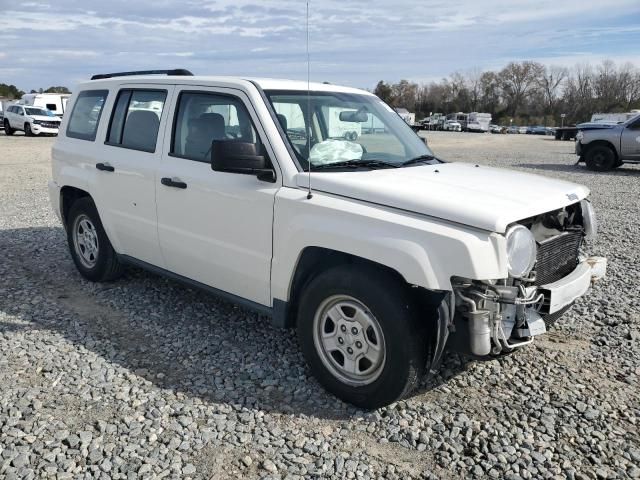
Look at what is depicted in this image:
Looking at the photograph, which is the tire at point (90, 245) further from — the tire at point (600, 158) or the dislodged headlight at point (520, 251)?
the tire at point (600, 158)

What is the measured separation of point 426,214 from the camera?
3.20 metres

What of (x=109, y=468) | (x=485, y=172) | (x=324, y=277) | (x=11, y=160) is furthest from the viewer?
(x=11, y=160)

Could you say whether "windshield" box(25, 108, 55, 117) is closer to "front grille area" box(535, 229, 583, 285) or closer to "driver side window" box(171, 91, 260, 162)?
"driver side window" box(171, 91, 260, 162)

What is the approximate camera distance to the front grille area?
355cm

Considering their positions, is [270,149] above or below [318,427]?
above

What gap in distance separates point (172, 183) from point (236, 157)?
39.2 inches

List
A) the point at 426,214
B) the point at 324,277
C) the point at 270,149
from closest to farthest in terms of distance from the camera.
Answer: the point at 426,214 → the point at 324,277 → the point at 270,149

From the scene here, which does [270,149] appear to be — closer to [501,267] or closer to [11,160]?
[501,267]

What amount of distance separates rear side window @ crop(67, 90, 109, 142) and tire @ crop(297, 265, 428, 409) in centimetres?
303

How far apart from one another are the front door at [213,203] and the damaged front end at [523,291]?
1393mm

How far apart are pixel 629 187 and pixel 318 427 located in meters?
12.7

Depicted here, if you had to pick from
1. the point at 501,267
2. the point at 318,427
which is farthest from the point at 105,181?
the point at 501,267

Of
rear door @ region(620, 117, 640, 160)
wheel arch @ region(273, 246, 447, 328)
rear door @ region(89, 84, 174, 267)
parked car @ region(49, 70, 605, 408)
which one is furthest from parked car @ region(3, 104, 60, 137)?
wheel arch @ region(273, 246, 447, 328)

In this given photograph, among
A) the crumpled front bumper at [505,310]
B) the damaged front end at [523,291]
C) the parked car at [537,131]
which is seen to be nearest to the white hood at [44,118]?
the damaged front end at [523,291]
